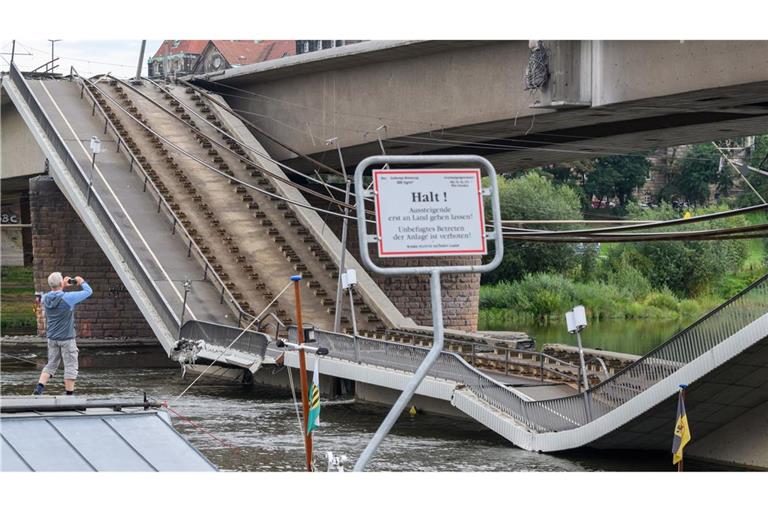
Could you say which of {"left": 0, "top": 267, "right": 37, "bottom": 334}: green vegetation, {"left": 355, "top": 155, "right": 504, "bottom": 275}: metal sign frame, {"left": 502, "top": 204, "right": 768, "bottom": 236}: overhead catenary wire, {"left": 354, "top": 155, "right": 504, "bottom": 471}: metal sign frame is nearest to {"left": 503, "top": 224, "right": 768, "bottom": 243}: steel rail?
{"left": 502, "top": 204, "right": 768, "bottom": 236}: overhead catenary wire

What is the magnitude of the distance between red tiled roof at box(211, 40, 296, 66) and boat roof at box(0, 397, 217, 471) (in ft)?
310

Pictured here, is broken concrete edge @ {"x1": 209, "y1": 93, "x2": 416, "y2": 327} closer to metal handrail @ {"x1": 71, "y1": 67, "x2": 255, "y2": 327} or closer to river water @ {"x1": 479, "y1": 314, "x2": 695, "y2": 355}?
metal handrail @ {"x1": 71, "y1": 67, "x2": 255, "y2": 327}

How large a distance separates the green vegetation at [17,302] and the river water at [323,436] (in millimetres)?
16415

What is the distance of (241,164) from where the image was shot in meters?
39.9

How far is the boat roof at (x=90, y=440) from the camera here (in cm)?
1030

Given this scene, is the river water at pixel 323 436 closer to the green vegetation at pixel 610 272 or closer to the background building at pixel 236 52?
the green vegetation at pixel 610 272

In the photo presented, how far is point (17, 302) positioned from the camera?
53.6m

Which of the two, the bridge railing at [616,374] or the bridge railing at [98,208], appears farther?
the bridge railing at [98,208]

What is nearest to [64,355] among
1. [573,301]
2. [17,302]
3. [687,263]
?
[17,302]

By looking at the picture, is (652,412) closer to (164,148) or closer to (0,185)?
(164,148)

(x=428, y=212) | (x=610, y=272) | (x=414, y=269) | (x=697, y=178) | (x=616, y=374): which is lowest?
(x=610, y=272)

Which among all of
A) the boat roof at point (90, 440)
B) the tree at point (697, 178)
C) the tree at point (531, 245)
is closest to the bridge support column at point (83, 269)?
the tree at point (531, 245)

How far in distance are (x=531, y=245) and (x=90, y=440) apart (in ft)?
190

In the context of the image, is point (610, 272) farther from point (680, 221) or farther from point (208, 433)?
point (680, 221)
